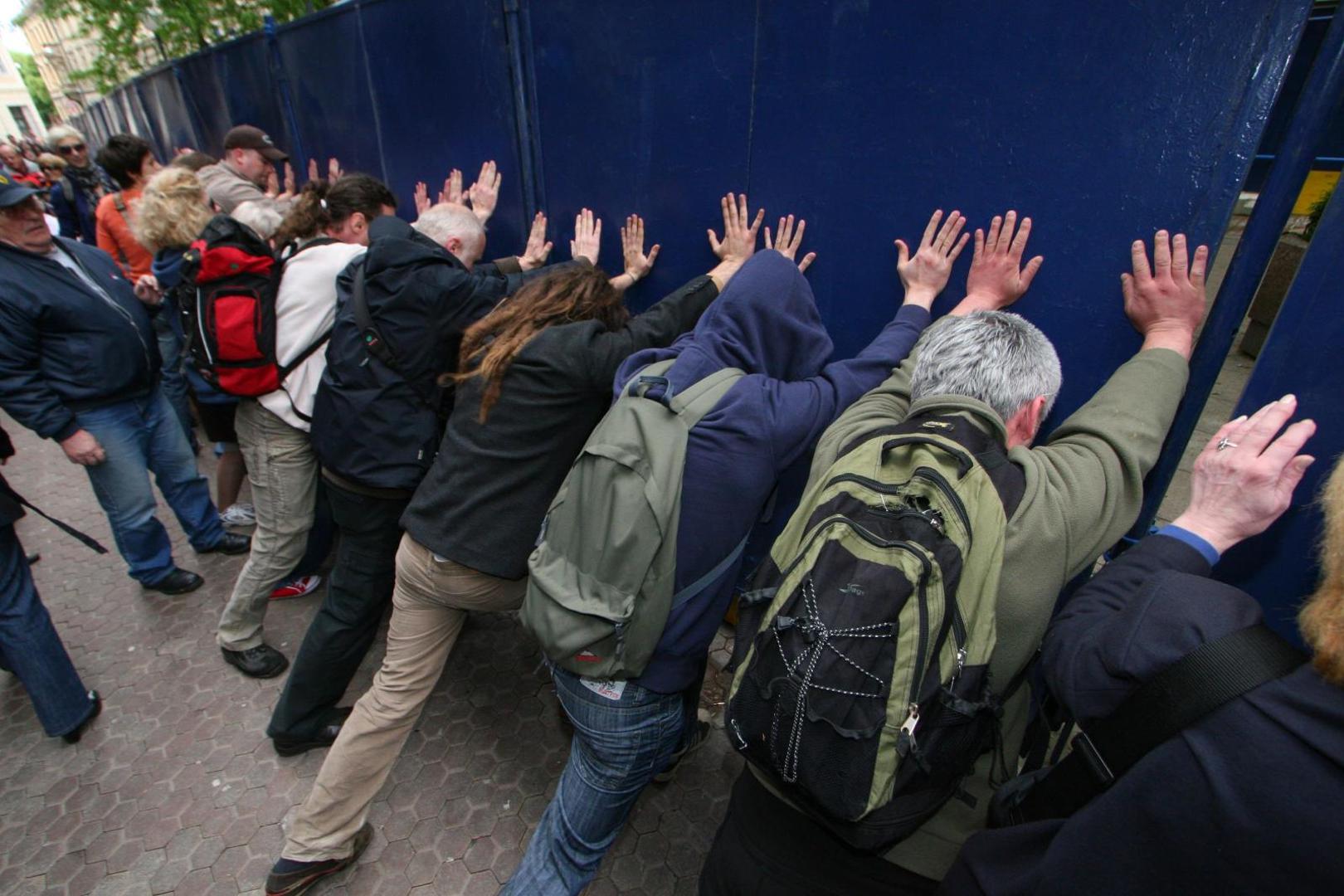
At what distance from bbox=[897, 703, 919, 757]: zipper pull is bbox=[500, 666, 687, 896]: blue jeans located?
73cm

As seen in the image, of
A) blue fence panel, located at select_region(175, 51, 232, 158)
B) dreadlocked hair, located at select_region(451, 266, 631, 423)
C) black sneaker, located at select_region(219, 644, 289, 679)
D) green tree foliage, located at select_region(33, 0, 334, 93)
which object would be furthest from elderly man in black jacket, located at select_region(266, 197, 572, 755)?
green tree foliage, located at select_region(33, 0, 334, 93)

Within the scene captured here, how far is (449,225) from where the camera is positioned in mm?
2730

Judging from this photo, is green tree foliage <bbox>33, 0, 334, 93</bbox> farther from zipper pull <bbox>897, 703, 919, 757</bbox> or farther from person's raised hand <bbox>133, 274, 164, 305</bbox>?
zipper pull <bbox>897, 703, 919, 757</bbox>

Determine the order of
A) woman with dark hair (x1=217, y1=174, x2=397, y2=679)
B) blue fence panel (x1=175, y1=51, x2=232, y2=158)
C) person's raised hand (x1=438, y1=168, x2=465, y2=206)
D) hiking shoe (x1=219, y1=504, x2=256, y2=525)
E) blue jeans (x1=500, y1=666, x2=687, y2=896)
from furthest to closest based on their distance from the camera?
blue fence panel (x1=175, y1=51, x2=232, y2=158) → hiking shoe (x1=219, y1=504, x2=256, y2=525) → person's raised hand (x1=438, y1=168, x2=465, y2=206) → woman with dark hair (x1=217, y1=174, x2=397, y2=679) → blue jeans (x1=500, y1=666, x2=687, y2=896)

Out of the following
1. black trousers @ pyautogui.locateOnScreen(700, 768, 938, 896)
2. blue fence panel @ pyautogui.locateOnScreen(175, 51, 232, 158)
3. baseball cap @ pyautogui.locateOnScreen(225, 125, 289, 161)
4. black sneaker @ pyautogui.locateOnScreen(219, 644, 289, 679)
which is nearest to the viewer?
black trousers @ pyautogui.locateOnScreen(700, 768, 938, 896)

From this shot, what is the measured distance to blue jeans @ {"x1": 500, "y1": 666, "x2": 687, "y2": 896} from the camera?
176 cm

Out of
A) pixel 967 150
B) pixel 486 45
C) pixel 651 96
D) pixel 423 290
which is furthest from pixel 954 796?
pixel 486 45

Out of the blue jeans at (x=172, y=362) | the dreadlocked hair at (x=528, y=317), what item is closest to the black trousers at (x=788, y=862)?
the dreadlocked hair at (x=528, y=317)

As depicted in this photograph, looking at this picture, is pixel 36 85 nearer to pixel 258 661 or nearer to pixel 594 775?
pixel 258 661

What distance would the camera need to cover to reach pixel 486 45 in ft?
9.85

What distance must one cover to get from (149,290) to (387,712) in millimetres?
2735

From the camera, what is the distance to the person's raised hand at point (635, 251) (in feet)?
9.07

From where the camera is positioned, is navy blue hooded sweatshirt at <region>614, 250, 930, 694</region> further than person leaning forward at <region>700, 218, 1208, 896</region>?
Yes

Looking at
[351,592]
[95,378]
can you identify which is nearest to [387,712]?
[351,592]
